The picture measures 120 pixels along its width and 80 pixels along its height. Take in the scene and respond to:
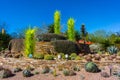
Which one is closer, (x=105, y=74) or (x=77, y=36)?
(x=105, y=74)

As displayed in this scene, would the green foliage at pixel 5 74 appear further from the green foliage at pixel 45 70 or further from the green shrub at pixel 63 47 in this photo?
the green shrub at pixel 63 47

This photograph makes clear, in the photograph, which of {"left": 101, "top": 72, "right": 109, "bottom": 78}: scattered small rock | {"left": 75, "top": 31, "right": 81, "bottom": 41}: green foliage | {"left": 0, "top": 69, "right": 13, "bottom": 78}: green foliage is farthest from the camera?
{"left": 75, "top": 31, "right": 81, "bottom": 41}: green foliage

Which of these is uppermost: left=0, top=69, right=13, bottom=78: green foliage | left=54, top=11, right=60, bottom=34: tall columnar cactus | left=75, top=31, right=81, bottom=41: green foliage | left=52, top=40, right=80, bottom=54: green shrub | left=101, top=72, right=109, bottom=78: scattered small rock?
left=54, top=11, right=60, bottom=34: tall columnar cactus

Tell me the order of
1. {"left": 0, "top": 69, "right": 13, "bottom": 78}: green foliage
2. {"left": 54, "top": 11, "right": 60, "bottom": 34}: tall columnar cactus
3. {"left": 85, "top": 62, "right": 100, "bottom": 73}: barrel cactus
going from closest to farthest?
{"left": 85, "top": 62, "right": 100, "bottom": 73}: barrel cactus < {"left": 0, "top": 69, "right": 13, "bottom": 78}: green foliage < {"left": 54, "top": 11, "right": 60, "bottom": 34}: tall columnar cactus

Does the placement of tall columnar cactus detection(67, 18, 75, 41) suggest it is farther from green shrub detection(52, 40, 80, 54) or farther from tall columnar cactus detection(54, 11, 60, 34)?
green shrub detection(52, 40, 80, 54)

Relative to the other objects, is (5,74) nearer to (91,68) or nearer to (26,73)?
(26,73)

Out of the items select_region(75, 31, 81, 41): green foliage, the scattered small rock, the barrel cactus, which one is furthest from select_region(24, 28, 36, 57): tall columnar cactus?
select_region(75, 31, 81, 41): green foliage

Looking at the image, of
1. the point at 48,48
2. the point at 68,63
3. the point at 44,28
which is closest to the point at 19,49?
the point at 48,48

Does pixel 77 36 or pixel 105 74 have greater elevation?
pixel 77 36

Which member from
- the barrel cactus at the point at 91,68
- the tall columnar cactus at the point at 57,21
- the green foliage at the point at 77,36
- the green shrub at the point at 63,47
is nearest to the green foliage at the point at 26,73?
the barrel cactus at the point at 91,68

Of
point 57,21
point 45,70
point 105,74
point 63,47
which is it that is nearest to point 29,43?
point 63,47

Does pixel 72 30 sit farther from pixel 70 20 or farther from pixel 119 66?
pixel 119 66

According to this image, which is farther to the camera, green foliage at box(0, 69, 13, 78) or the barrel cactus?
green foliage at box(0, 69, 13, 78)

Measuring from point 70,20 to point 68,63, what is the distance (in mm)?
10140
